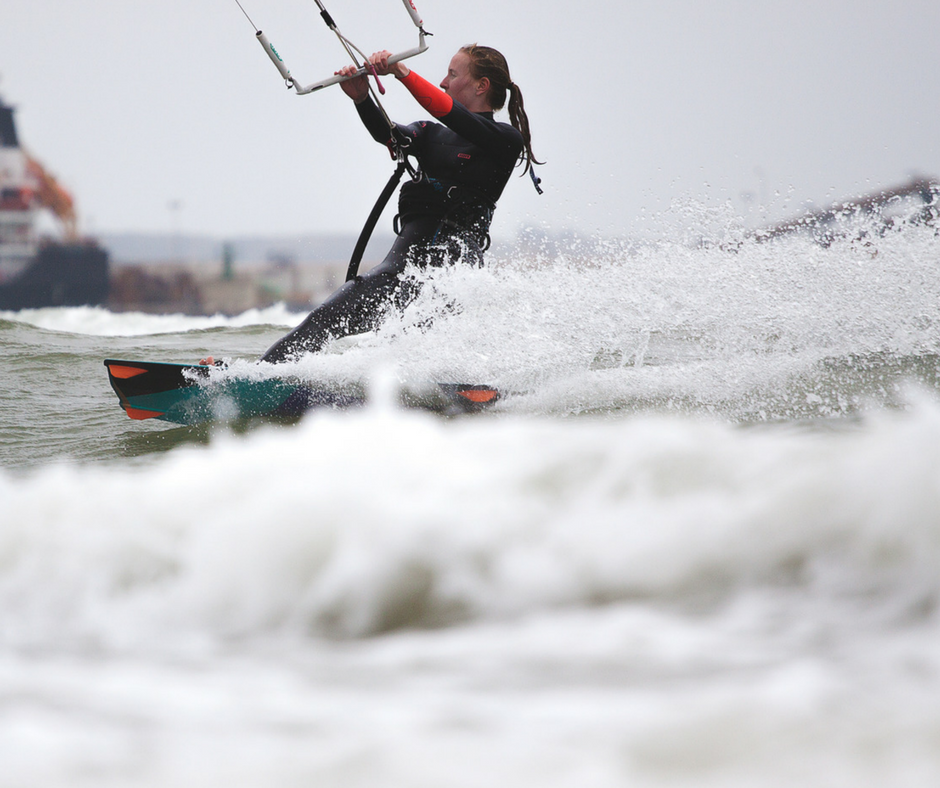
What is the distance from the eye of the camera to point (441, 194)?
141 inches

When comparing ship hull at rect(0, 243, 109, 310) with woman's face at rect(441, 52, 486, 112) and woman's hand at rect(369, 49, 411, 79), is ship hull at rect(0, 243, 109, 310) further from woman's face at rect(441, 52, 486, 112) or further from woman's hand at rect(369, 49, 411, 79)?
woman's hand at rect(369, 49, 411, 79)

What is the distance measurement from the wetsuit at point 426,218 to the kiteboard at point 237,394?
0.59ft

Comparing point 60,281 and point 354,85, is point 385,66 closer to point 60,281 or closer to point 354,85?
point 354,85

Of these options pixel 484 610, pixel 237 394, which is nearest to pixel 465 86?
pixel 237 394

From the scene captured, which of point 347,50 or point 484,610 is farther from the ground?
point 347,50

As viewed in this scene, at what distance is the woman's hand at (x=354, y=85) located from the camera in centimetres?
328

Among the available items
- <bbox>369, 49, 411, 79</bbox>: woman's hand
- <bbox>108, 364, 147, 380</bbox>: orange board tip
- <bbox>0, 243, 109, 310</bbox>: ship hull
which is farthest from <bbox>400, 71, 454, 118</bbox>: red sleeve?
<bbox>0, 243, 109, 310</bbox>: ship hull

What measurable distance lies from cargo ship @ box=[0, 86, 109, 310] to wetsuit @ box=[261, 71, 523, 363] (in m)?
32.2

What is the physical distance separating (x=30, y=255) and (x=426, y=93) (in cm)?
3477

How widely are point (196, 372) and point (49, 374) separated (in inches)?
92.8

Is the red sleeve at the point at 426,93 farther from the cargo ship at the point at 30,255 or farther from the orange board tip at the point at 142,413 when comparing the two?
the cargo ship at the point at 30,255

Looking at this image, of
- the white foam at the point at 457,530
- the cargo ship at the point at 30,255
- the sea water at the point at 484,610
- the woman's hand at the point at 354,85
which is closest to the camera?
the sea water at the point at 484,610

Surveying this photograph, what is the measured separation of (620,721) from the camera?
1.03 meters

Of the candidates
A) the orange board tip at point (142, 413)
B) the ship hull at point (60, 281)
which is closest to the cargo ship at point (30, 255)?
the ship hull at point (60, 281)
